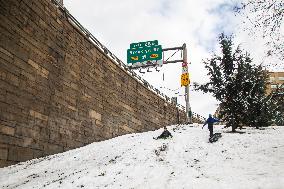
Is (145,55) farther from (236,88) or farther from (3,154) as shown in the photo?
(3,154)

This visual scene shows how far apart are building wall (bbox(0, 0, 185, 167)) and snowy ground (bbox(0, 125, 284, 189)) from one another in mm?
935

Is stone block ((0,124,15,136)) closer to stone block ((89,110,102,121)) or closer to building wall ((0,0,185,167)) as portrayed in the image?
building wall ((0,0,185,167))

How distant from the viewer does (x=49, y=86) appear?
1149cm

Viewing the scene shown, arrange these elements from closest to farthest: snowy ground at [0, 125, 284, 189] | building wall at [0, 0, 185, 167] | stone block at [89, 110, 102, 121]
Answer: snowy ground at [0, 125, 284, 189] → building wall at [0, 0, 185, 167] → stone block at [89, 110, 102, 121]

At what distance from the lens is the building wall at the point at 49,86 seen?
9.64 metres

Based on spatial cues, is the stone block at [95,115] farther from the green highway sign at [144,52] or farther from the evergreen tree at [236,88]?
the green highway sign at [144,52]

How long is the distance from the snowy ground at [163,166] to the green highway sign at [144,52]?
10.9 metres

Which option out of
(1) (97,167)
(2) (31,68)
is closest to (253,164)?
(1) (97,167)

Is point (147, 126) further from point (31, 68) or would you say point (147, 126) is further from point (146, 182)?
point (146, 182)

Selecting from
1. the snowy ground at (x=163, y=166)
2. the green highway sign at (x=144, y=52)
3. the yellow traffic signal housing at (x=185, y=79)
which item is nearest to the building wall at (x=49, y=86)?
the snowy ground at (x=163, y=166)

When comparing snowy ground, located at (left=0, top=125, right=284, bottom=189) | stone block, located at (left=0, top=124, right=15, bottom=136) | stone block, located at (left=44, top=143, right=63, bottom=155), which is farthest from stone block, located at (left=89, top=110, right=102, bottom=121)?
stone block, located at (left=0, top=124, right=15, bottom=136)

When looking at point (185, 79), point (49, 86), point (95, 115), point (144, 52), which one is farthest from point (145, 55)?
point (49, 86)

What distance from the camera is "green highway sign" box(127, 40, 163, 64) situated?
72.8ft

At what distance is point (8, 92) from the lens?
954 centimetres
